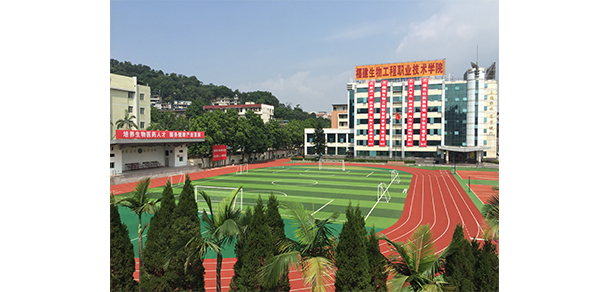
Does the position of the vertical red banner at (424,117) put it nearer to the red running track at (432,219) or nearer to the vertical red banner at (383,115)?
the vertical red banner at (383,115)

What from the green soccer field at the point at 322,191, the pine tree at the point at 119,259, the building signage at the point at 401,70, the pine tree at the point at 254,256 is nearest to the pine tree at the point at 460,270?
the pine tree at the point at 254,256

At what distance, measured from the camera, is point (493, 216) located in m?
6.61

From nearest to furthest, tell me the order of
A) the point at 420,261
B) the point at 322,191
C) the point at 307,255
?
the point at 420,261 < the point at 307,255 < the point at 322,191

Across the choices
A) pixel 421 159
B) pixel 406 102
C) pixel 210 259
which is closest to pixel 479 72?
pixel 406 102

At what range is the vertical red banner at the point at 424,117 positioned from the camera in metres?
49.2

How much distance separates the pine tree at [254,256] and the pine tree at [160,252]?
1496 millimetres

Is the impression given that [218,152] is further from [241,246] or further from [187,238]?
[241,246]

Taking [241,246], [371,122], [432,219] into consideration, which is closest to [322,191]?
[432,219]

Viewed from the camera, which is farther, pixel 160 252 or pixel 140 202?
pixel 140 202

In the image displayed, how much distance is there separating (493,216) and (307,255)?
422 cm

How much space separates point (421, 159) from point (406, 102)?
9.65 m

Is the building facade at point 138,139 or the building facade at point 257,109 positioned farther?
the building facade at point 257,109

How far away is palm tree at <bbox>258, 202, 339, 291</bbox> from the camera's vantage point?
4.57 m

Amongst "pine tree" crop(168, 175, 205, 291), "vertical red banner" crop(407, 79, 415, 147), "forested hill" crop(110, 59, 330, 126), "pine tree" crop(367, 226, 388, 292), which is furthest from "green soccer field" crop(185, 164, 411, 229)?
"forested hill" crop(110, 59, 330, 126)
